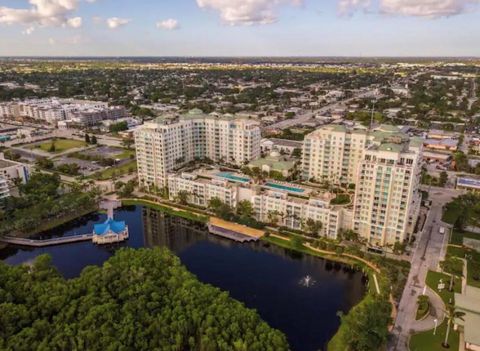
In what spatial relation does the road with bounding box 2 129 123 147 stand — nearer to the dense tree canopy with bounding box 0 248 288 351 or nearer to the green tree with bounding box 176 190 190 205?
the green tree with bounding box 176 190 190 205

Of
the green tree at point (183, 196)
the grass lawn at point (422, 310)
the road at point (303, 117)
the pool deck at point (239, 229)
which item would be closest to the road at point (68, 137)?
the green tree at point (183, 196)

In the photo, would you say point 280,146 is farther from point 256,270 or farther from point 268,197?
point 256,270

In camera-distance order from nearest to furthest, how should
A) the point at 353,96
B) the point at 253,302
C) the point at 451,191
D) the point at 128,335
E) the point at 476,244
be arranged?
1. the point at 128,335
2. the point at 253,302
3. the point at 476,244
4. the point at 451,191
5. the point at 353,96

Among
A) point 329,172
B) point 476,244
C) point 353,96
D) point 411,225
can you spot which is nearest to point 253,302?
point 411,225

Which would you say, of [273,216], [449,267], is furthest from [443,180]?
[273,216]

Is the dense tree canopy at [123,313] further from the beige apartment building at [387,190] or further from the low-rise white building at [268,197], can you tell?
the beige apartment building at [387,190]

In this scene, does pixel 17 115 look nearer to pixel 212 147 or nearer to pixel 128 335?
pixel 212 147

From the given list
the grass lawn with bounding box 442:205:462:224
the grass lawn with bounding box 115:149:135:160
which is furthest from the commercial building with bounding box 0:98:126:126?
the grass lawn with bounding box 442:205:462:224

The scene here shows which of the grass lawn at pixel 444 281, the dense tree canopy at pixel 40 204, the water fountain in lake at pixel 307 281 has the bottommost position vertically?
the water fountain in lake at pixel 307 281
